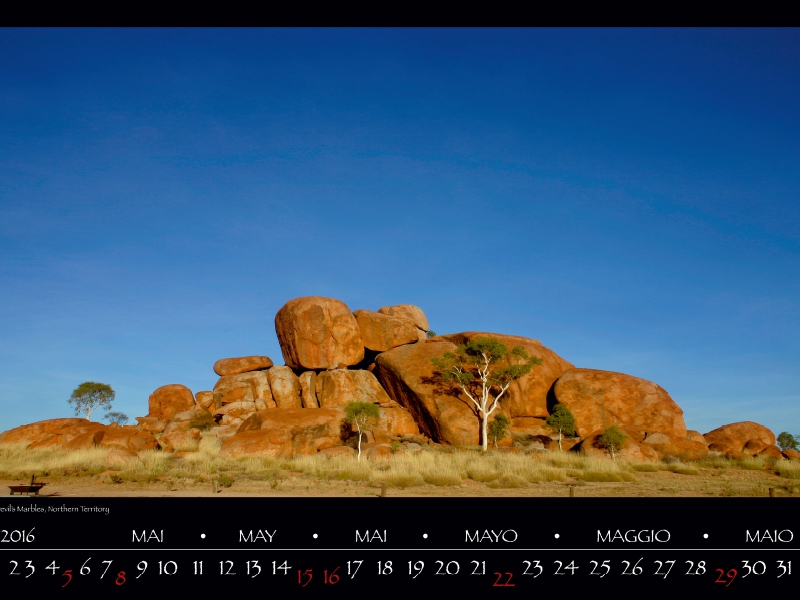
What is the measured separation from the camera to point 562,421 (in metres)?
34.4

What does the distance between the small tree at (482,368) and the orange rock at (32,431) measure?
87.3 ft

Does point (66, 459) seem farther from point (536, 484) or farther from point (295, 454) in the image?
point (536, 484)

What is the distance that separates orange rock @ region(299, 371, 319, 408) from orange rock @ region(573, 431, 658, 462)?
19.8m

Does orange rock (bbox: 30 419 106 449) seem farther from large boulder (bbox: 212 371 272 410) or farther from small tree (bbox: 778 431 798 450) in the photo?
small tree (bbox: 778 431 798 450)

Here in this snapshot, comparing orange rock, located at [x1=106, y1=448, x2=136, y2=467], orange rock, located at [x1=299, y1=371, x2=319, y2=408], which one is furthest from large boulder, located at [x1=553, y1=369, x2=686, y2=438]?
orange rock, located at [x1=106, y1=448, x2=136, y2=467]

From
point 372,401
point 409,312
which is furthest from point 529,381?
point 409,312

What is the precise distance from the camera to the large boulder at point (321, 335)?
41875 millimetres

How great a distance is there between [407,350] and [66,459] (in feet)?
73.5

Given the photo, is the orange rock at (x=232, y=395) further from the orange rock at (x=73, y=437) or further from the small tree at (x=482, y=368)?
the small tree at (x=482, y=368)

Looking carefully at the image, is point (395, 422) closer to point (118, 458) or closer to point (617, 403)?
point (617, 403)

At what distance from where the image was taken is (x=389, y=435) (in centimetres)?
3381

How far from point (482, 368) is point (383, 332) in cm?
1006
